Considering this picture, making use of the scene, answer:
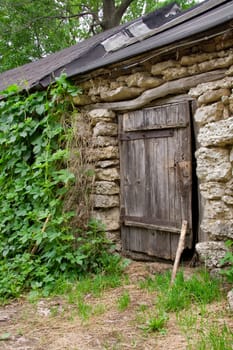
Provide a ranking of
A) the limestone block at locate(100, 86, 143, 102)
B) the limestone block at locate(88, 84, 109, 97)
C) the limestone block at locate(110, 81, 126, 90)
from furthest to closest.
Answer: the limestone block at locate(88, 84, 109, 97) < the limestone block at locate(110, 81, 126, 90) < the limestone block at locate(100, 86, 143, 102)

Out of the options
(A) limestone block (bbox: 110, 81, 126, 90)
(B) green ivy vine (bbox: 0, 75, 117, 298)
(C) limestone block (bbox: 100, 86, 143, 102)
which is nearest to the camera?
(B) green ivy vine (bbox: 0, 75, 117, 298)

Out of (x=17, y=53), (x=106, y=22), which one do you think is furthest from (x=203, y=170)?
(x=17, y=53)

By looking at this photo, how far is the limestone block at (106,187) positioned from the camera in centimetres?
481

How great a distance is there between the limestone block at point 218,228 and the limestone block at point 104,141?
5.30 feet

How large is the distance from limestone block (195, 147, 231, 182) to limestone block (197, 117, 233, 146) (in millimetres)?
77

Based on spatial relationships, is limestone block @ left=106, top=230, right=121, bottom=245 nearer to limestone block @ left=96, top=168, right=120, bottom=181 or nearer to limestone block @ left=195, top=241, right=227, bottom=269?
limestone block @ left=96, top=168, right=120, bottom=181

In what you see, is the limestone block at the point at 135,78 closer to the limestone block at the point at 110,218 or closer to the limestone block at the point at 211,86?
the limestone block at the point at 211,86

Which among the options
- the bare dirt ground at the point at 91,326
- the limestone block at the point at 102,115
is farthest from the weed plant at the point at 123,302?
the limestone block at the point at 102,115

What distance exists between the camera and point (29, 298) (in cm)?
391

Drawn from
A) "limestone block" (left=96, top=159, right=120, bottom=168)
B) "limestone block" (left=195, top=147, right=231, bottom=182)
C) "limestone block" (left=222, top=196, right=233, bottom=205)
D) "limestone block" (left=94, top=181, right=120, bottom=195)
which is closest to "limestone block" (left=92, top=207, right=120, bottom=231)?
"limestone block" (left=94, top=181, right=120, bottom=195)

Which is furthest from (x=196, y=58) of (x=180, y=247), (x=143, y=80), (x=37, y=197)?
(x=37, y=197)

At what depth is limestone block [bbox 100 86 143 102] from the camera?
4.49 meters

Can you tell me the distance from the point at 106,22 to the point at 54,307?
12815 millimetres

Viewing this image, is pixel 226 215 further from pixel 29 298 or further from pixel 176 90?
pixel 29 298
